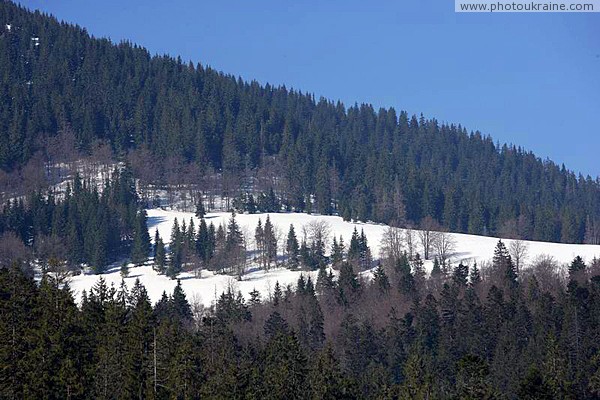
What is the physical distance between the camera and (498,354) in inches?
3255

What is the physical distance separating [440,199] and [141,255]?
2686 inches

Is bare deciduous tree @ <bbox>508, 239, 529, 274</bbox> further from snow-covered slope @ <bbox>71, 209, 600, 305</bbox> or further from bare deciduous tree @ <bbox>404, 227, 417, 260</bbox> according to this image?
bare deciduous tree @ <bbox>404, 227, 417, 260</bbox>

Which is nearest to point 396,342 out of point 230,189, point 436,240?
point 436,240

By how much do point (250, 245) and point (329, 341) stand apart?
68.4 m

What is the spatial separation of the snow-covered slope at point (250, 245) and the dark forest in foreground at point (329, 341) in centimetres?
963

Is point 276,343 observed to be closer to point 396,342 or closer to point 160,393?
point 160,393

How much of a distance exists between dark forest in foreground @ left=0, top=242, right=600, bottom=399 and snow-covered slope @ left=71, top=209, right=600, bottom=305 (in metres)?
9.63

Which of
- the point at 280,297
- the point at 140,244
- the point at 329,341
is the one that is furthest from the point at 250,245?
the point at 329,341

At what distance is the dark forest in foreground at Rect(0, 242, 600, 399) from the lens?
53.7 metres

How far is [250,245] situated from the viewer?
15512 cm

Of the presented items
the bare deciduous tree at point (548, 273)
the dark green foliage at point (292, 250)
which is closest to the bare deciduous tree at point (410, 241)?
the dark green foliage at point (292, 250)

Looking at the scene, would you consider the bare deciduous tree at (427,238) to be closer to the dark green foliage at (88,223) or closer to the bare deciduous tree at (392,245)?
the bare deciduous tree at (392,245)

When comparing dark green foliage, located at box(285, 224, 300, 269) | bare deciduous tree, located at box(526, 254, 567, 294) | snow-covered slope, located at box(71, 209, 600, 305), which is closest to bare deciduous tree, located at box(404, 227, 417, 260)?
snow-covered slope, located at box(71, 209, 600, 305)

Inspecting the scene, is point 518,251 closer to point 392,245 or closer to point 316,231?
point 392,245
